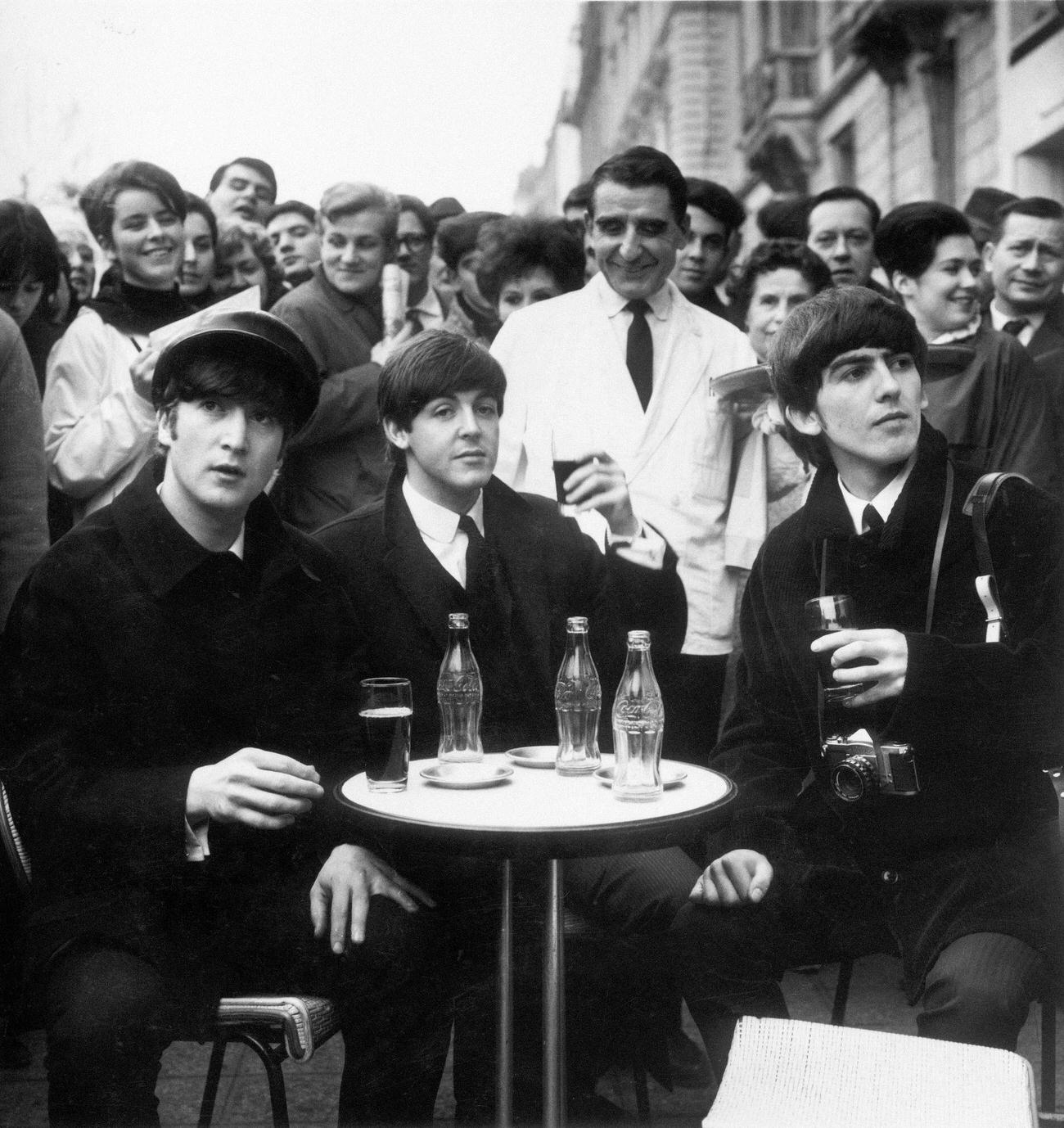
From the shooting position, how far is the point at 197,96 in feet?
11.6

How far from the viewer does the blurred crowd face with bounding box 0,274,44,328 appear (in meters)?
3.44

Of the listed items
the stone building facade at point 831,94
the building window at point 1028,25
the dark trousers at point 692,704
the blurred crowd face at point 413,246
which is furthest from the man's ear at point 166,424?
the building window at point 1028,25

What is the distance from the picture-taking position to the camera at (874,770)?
2.29 meters

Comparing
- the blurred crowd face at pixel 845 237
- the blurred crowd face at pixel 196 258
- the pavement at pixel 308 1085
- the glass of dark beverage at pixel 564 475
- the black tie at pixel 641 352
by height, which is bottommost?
the pavement at pixel 308 1085

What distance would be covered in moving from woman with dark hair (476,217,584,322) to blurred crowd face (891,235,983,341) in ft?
3.71

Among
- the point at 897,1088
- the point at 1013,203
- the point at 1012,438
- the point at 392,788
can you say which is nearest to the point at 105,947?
the point at 392,788

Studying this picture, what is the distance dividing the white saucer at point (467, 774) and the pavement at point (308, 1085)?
94 centimetres

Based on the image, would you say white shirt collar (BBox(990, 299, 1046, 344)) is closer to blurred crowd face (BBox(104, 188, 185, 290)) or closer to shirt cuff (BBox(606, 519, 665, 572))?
shirt cuff (BBox(606, 519, 665, 572))

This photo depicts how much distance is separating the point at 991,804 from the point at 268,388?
5.36 ft

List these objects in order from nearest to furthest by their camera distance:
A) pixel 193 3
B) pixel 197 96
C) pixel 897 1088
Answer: pixel 897 1088, pixel 193 3, pixel 197 96

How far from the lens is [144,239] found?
355 cm

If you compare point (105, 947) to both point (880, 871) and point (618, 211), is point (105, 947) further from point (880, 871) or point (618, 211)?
point (618, 211)

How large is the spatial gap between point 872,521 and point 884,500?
0.06 meters

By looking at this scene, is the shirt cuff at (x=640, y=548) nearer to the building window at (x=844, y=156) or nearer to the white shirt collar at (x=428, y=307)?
the white shirt collar at (x=428, y=307)
